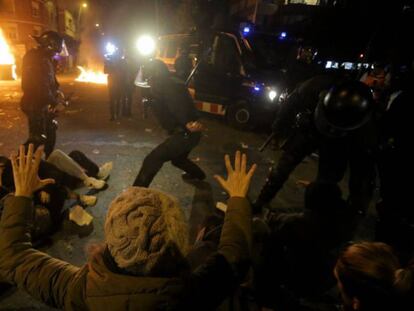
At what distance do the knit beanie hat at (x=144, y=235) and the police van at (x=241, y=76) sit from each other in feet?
23.0

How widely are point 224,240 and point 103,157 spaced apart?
4.61 m

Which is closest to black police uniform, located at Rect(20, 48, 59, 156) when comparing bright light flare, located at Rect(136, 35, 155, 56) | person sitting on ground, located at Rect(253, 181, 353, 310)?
person sitting on ground, located at Rect(253, 181, 353, 310)

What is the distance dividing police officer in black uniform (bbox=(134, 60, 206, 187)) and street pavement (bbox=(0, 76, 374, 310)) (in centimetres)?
67

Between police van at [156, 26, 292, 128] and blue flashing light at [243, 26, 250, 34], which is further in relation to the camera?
blue flashing light at [243, 26, 250, 34]

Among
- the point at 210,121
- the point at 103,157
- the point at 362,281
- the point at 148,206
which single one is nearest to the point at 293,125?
the point at 362,281

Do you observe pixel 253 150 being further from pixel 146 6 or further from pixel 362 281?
pixel 146 6

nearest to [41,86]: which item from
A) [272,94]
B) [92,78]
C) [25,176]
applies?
[25,176]

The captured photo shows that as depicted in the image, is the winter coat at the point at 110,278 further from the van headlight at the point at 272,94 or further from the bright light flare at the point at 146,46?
the bright light flare at the point at 146,46

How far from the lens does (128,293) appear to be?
1027mm

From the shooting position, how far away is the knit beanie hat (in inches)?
40.1

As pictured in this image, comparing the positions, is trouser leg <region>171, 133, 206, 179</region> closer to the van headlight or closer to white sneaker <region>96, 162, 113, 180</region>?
white sneaker <region>96, 162, 113, 180</region>

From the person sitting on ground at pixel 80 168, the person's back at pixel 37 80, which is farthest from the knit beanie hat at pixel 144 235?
the person's back at pixel 37 80

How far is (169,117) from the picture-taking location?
13.2 feet

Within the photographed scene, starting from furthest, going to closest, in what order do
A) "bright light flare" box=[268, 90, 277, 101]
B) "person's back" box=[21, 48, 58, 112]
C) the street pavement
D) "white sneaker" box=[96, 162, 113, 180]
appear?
"bright light flare" box=[268, 90, 277, 101], "white sneaker" box=[96, 162, 113, 180], "person's back" box=[21, 48, 58, 112], the street pavement
